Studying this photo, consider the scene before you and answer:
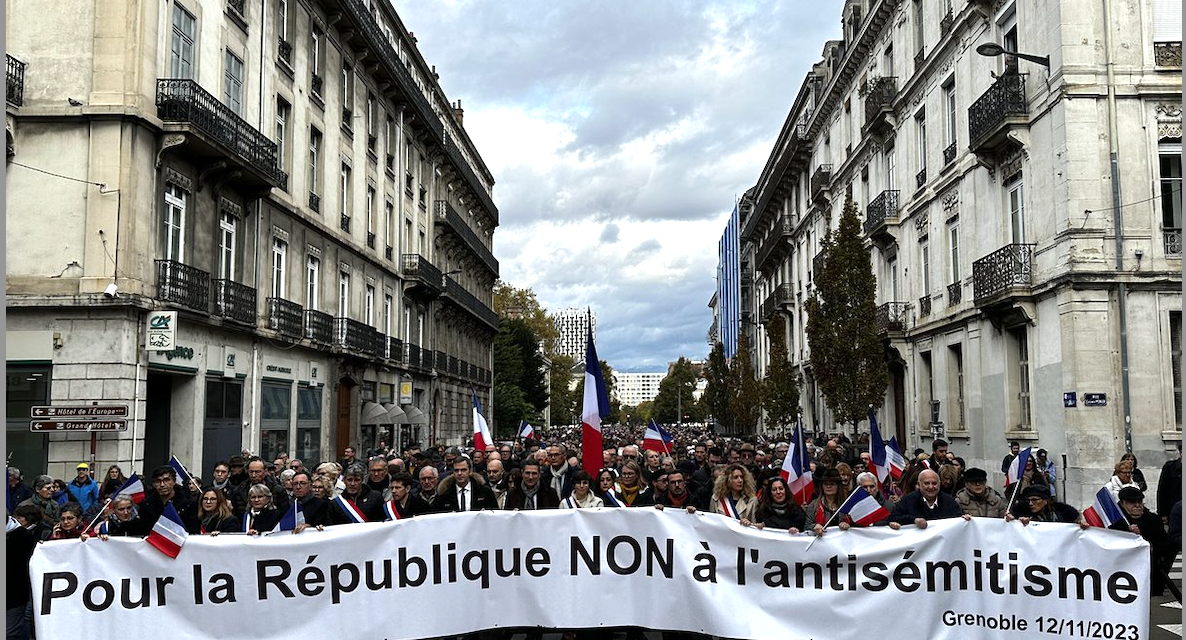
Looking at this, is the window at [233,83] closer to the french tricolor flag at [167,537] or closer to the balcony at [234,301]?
the balcony at [234,301]

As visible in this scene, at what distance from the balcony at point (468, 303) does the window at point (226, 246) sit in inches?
921

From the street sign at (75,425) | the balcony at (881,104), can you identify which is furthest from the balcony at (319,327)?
the balcony at (881,104)

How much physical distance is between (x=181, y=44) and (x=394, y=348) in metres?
18.3

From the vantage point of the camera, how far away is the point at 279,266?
2748 cm

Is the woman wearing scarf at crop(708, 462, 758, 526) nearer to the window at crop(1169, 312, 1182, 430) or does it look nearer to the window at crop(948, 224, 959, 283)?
the window at crop(1169, 312, 1182, 430)

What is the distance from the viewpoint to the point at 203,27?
2242 centimetres

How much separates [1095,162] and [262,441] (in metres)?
20.6

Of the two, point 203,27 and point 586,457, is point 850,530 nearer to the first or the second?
point 586,457

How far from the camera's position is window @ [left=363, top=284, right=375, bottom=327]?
35.9 m

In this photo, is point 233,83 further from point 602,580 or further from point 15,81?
point 602,580

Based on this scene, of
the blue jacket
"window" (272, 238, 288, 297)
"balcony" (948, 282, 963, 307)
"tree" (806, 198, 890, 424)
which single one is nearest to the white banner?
the blue jacket

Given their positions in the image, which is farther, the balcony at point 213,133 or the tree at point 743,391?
the tree at point 743,391

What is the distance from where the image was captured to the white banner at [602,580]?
796 centimetres

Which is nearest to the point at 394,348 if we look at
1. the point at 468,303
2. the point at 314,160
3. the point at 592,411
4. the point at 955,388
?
the point at 314,160
